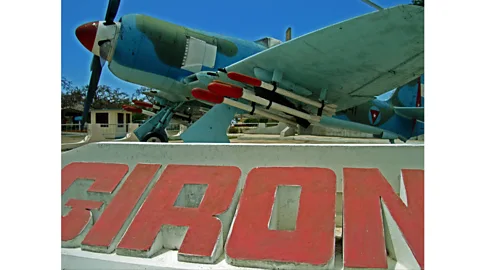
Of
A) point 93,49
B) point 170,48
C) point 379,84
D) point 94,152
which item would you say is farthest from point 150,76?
point 379,84

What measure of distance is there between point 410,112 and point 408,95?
112 centimetres

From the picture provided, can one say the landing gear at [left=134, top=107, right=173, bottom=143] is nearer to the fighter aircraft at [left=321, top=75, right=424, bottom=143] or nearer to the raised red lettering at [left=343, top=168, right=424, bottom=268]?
the fighter aircraft at [left=321, top=75, right=424, bottom=143]

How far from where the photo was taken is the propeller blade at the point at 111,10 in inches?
200

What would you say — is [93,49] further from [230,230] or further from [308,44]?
[230,230]

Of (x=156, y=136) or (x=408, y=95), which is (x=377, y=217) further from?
(x=408, y=95)

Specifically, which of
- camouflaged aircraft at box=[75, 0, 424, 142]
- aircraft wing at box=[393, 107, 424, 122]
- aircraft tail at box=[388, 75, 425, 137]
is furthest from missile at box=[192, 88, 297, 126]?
aircraft tail at box=[388, 75, 425, 137]

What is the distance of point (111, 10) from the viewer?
5.08 meters

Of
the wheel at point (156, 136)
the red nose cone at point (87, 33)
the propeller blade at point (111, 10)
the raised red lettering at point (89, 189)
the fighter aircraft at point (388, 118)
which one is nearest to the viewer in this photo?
the raised red lettering at point (89, 189)

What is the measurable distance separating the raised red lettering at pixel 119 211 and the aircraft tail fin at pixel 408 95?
685 cm

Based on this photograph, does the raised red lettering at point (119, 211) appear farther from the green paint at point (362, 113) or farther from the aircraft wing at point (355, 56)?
the green paint at point (362, 113)

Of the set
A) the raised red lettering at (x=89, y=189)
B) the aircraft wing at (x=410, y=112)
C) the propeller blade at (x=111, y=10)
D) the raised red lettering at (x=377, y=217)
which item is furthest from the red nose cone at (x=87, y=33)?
the aircraft wing at (x=410, y=112)

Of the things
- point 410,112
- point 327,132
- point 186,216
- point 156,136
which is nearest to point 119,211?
point 186,216
